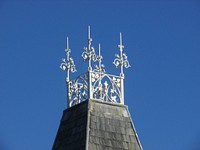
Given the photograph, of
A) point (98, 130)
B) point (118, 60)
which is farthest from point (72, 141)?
point (118, 60)

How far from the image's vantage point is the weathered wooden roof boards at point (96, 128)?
50500 mm

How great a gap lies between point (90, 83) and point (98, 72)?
901mm

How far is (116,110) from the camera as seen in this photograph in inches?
2076

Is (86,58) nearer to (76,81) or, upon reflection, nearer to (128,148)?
(76,81)

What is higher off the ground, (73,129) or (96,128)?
(73,129)

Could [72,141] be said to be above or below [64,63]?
below

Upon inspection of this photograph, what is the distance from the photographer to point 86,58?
5259 centimetres

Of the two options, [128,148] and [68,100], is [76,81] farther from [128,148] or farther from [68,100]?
[128,148]

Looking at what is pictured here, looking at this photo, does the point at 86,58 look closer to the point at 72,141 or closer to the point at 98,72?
the point at 98,72

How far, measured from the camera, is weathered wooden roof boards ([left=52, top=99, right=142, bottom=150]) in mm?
50500

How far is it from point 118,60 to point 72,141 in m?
5.25

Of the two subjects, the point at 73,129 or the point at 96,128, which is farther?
the point at 73,129

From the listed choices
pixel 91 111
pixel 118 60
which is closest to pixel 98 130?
pixel 91 111

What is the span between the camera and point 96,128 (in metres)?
51.1
